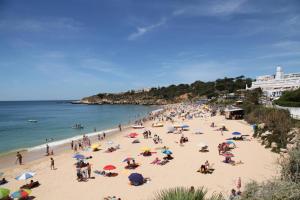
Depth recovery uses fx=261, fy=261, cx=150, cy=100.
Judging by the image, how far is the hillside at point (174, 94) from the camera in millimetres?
110900

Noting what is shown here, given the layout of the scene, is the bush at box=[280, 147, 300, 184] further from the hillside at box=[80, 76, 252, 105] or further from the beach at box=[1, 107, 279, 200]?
the hillside at box=[80, 76, 252, 105]

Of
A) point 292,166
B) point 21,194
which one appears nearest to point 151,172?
point 21,194

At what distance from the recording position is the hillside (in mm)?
110900

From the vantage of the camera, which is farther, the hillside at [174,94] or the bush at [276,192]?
the hillside at [174,94]

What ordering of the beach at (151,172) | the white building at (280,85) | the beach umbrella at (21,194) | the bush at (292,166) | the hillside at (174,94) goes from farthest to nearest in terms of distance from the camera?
the hillside at (174,94)
the white building at (280,85)
the beach at (151,172)
the beach umbrella at (21,194)
the bush at (292,166)

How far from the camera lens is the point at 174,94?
134m

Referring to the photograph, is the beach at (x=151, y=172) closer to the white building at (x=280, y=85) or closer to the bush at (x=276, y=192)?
the bush at (x=276, y=192)

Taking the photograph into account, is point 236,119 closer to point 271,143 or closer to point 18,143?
point 271,143

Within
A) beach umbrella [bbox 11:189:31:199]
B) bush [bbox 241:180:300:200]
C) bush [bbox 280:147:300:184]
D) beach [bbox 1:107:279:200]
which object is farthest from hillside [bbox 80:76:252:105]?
bush [bbox 241:180:300:200]

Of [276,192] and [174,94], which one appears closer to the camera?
[276,192]

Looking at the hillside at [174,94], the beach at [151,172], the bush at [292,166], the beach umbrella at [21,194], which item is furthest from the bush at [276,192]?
the hillside at [174,94]

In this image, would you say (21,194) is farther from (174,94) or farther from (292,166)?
(174,94)

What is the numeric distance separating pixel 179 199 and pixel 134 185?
9877mm

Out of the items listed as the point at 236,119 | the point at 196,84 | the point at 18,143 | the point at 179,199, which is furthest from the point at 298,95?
the point at 196,84
